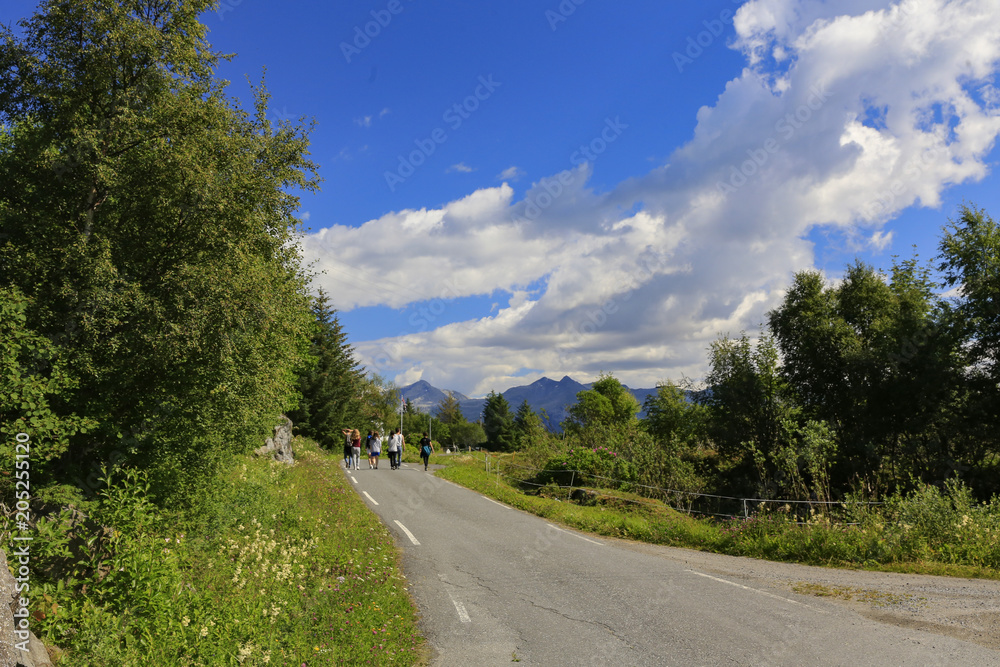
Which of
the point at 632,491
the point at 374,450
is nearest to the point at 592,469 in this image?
the point at 632,491

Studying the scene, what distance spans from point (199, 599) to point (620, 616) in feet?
17.7

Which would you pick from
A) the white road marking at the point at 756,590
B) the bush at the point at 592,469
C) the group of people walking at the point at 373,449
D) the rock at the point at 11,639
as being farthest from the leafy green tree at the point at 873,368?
the rock at the point at 11,639

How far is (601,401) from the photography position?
250 feet

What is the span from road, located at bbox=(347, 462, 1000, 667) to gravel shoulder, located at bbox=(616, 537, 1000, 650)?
23 centimetres

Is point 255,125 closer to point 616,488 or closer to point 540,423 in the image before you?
point 616,488

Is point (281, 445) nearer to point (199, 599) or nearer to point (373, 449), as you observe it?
point (373, 449)

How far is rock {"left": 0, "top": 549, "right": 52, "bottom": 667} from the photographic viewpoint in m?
4.38

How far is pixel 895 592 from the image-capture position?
8148 millimetres

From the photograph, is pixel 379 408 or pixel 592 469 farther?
pixel 379 408

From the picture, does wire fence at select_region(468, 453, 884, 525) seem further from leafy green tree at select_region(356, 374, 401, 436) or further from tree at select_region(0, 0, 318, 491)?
leafy green tree at select_region(356, 374, 401, 436)

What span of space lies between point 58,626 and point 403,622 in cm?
371

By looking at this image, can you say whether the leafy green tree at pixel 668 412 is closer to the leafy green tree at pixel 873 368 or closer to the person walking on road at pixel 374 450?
the leafy green tree at pixel 873 368

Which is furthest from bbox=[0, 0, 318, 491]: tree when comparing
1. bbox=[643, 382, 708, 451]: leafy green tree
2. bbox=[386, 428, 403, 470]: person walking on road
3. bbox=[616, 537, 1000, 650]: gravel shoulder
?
bbox=[643, 382, 708, 451]: leafy green tree

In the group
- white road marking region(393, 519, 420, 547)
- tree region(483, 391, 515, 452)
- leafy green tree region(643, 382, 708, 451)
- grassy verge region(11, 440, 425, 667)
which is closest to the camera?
grassy verge region(11, 440, 425, 667)
